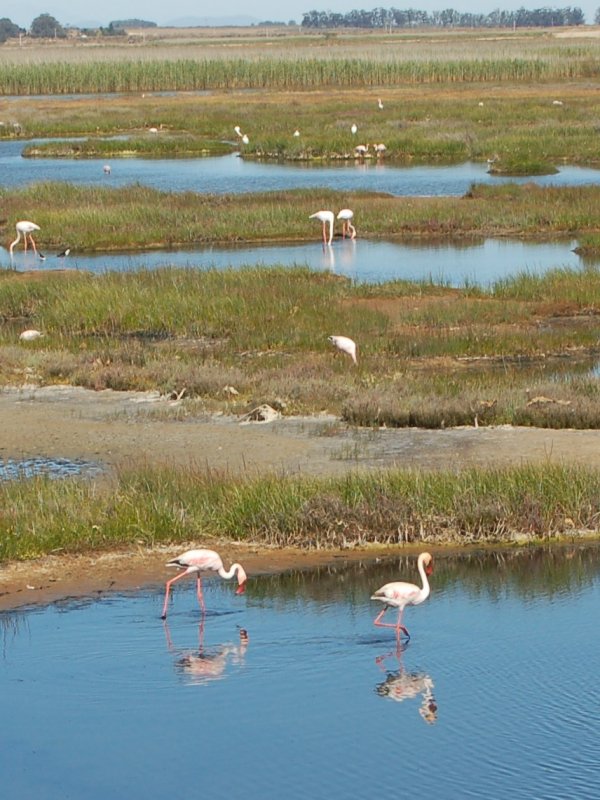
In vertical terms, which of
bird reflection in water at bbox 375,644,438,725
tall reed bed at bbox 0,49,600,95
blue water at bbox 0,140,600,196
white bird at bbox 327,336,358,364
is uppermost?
tall reed bed at bbox 0,49,600,95

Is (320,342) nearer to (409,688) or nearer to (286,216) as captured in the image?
(409,688)

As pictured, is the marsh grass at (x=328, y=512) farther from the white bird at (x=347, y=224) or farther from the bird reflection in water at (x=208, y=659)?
the white bird at (x=347, y=224)

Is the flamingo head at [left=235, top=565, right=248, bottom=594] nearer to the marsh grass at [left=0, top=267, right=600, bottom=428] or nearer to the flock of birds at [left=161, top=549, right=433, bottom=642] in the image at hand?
the flock of birds at [left=161, top=549, right=433, bottom=642]

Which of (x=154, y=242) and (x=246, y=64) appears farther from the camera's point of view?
(x=246, y=64)

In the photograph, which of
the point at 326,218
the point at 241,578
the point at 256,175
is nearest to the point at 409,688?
the point at 241,578

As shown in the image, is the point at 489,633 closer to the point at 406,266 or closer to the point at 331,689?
the point at 331,689

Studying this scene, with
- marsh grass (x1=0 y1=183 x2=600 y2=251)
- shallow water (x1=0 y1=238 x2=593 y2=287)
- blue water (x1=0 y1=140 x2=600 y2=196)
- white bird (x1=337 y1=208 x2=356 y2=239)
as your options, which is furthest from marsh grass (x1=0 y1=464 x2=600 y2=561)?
blue water (x1=0 y1=140 x2=600 y2=196)

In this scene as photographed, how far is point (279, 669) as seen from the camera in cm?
974

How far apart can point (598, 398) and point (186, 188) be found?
26.1 meters

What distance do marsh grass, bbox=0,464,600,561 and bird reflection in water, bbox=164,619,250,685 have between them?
179 centimetres

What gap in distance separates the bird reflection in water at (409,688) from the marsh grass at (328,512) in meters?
2.43

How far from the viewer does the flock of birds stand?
9812 mm

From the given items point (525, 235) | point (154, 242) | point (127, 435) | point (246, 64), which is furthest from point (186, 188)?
point (246, 64)

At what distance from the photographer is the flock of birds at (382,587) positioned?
9.81 meters
